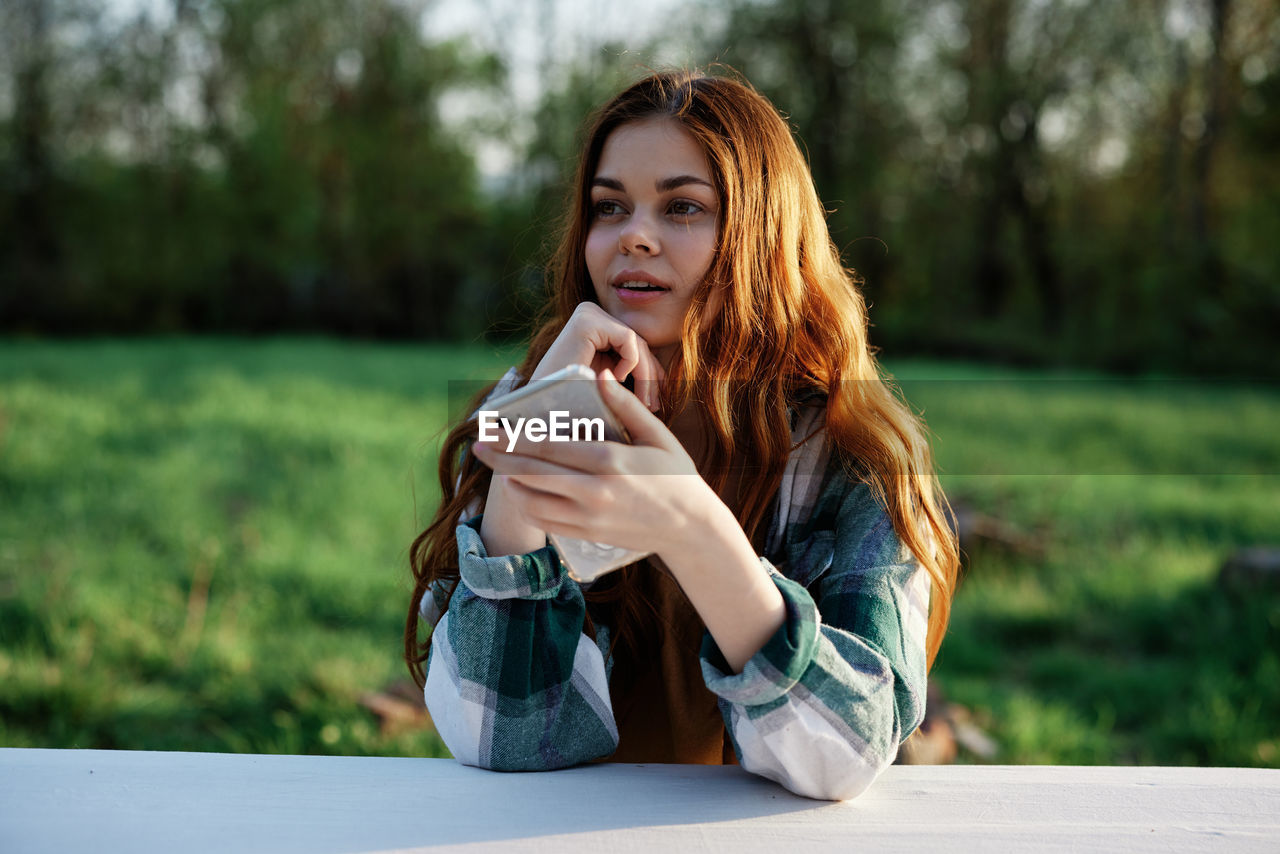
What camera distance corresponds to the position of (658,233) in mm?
1539

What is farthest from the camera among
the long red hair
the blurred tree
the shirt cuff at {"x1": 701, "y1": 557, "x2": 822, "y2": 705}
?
the blurred tree

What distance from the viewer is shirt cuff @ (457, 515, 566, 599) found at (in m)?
1.29

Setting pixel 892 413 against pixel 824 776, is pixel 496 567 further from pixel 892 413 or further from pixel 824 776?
pixel 892 413

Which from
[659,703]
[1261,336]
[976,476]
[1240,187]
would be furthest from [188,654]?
[1240,187]

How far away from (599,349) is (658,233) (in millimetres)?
288

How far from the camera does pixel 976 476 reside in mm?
5379

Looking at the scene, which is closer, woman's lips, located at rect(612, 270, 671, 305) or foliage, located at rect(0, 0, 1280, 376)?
woman's lips, located at rect(612, 270, 671, 305)

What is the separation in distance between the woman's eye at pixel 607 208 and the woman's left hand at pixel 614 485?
26.3 inches

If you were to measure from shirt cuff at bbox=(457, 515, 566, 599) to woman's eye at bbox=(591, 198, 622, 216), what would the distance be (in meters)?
0.59

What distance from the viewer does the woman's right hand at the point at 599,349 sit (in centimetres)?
130

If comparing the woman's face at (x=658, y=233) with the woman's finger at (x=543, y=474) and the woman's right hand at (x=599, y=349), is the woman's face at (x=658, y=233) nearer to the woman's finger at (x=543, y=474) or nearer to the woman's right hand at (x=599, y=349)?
the woman's right hand at (x=599, y=349)

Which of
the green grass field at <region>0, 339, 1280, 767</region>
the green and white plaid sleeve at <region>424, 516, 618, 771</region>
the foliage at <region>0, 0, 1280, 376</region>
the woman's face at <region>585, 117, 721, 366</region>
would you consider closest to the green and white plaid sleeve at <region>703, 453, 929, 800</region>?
the green and white plaid sleeve at <region>424, 516, 618, 771</region>

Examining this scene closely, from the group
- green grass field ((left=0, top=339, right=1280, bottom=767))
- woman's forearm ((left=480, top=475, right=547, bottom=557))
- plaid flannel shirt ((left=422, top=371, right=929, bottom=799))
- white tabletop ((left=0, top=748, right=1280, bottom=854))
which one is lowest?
green grass field ((left=0, top=339, right=1280, bottom=767))

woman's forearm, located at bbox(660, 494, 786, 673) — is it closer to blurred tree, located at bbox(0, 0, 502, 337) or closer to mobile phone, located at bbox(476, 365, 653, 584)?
mobile phone, located at bbox(476, 365, 653, 584)
